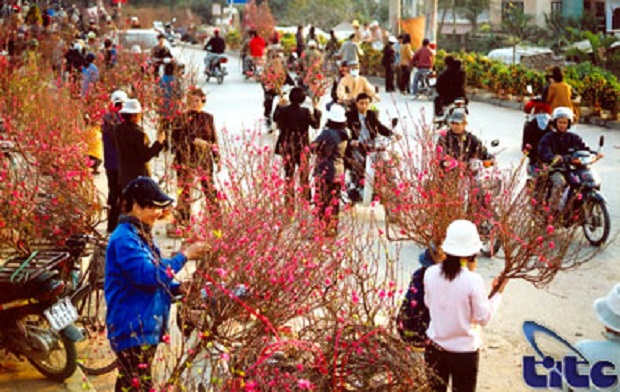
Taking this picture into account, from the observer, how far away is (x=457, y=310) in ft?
18.9

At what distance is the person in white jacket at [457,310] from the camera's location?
574cm

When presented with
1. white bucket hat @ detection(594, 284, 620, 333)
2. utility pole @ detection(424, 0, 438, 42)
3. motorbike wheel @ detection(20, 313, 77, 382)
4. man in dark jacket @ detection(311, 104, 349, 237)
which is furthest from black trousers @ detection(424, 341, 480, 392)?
utility pole @ detection(424, 0, 438, 42)

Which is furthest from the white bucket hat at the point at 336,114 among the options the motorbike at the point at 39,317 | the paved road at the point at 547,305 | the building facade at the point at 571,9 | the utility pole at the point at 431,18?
the building facade at the point at 571,9

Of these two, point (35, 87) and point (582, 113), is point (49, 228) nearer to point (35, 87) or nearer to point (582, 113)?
point (35, 87)

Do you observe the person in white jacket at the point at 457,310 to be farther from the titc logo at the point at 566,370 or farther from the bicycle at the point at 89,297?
the bicycle at the point at 89,297

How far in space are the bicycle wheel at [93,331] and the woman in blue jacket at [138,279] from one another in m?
1.59

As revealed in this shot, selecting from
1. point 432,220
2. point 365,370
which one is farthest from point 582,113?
point 365,370

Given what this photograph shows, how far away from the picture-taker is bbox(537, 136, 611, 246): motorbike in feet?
35.9

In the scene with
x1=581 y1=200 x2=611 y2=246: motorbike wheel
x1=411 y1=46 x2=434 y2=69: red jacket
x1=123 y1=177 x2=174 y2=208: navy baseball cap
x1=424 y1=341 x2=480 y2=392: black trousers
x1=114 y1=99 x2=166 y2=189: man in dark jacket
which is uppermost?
x1=123 y1=177 x2=174 y2=208: navy baseball cap

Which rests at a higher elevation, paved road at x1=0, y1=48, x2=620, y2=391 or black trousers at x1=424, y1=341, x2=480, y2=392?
black trousers at x1=424, y1=341, x2=480, y2=392

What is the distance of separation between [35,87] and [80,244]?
820 centimetres

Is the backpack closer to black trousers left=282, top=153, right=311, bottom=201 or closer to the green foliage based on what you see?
black trousers left=282, top=153, right=311, bottom=201

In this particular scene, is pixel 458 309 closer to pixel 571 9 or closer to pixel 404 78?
pixel 404 78

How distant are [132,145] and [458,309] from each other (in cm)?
510
